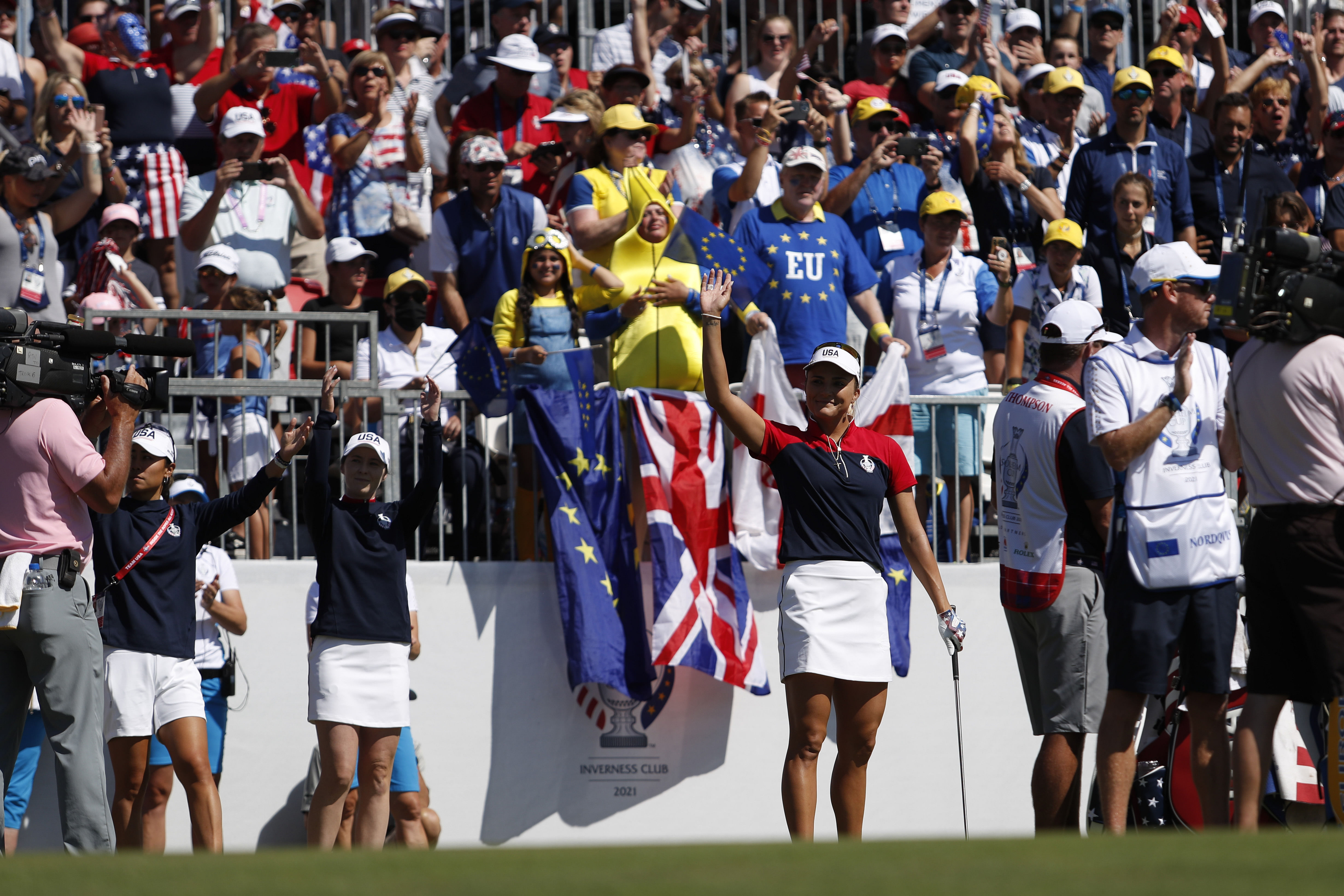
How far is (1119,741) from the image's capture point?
A: 20.6 feet

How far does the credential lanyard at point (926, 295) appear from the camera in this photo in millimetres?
10086

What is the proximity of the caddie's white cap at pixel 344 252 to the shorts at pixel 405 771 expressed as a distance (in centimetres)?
334

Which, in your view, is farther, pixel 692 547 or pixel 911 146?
pixel 911 146

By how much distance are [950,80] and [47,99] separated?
6.08 m

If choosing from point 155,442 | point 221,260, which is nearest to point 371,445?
point 155,442

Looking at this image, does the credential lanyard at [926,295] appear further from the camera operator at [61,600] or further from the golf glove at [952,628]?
the camera operator at [61,600]

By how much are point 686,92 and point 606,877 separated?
30.0 ft

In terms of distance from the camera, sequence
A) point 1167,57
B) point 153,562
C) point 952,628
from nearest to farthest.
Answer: point 952,628, point 153,562, point 1167,57

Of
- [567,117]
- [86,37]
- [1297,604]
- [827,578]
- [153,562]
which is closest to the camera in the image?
[1297,604]

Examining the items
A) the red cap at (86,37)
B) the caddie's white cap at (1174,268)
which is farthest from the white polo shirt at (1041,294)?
the red cap at (86,37)

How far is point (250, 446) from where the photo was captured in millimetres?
8891

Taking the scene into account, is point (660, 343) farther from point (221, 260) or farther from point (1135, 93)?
point (1135, 93)

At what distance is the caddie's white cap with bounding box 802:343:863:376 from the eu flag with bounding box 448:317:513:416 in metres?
2.78

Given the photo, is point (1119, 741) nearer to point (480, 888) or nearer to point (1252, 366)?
point (1252, 366)
